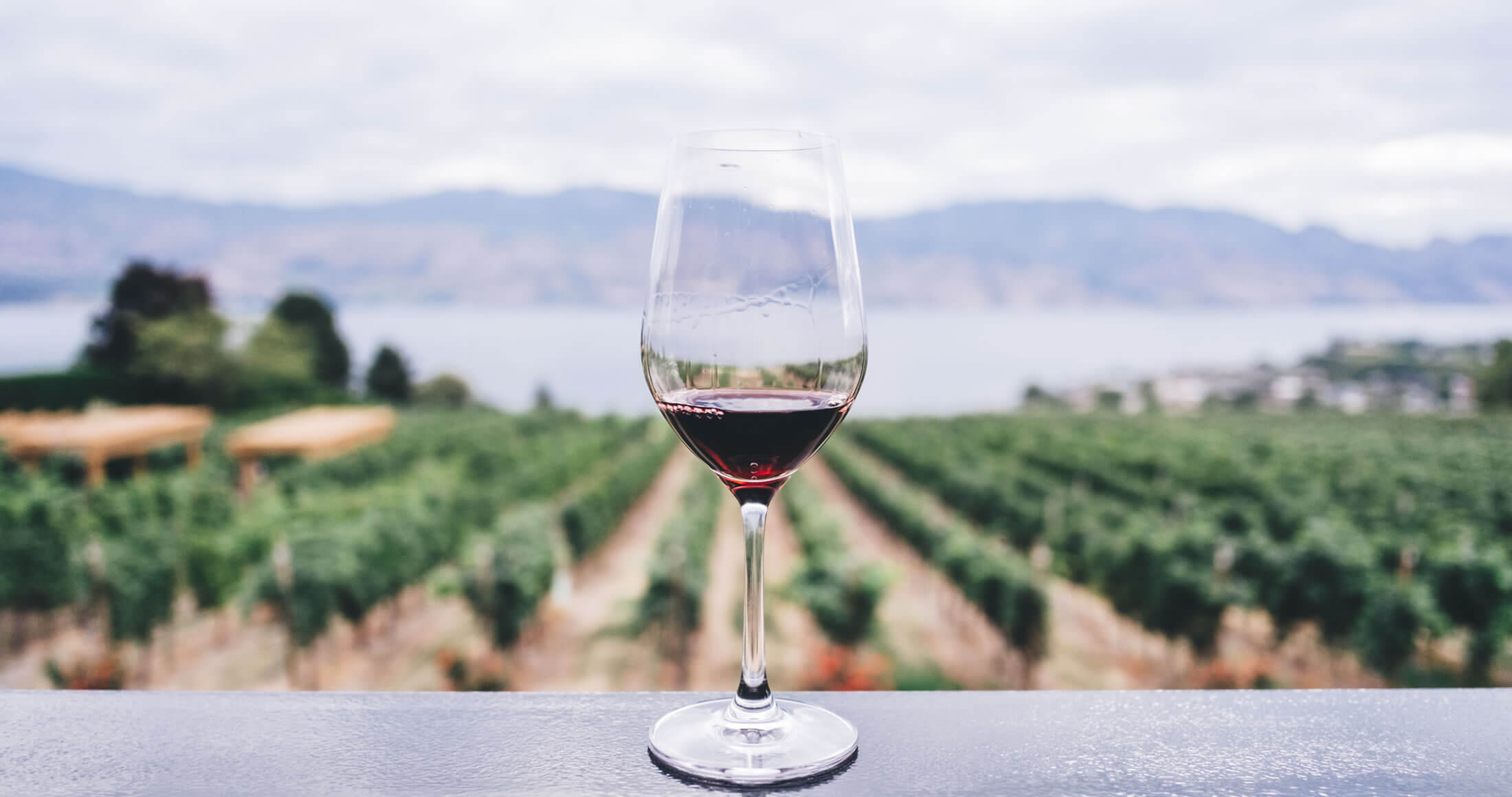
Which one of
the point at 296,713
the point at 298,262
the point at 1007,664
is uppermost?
the point at 298,262

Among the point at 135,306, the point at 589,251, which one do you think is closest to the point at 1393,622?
the point at 135,306

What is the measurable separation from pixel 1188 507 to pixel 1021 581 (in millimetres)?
5001

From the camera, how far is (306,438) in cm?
2147

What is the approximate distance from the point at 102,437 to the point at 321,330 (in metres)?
30.1

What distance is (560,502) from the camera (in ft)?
56.0

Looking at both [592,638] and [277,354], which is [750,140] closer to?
[592,638]

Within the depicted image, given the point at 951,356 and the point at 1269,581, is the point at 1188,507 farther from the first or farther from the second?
the point at 951,356

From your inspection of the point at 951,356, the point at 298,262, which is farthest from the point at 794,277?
the point at 298,262

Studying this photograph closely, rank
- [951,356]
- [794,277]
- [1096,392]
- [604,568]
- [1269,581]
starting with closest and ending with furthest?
[794,277] → [1269,581] → [604,568] → [1096,392] → [951,356]

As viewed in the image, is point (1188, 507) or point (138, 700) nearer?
point (138, 700)

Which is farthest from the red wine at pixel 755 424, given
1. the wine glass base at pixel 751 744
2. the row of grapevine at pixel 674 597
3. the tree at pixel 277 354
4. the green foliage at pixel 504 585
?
the tree at pixel 277 354

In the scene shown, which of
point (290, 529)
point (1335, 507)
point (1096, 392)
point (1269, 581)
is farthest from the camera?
point (1096, 392)

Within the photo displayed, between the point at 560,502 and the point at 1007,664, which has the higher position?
the point at 560,502

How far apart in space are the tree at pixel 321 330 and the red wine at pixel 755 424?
49599 mm
